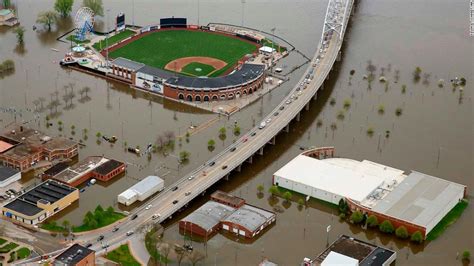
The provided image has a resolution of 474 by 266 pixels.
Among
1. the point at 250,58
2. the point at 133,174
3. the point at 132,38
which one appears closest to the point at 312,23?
the point at 250,58

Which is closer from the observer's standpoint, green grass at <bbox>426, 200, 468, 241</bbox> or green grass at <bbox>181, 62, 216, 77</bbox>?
green grass at <bbox>426, 200, 468, 241</bbox>

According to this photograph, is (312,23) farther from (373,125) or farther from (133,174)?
(133,174)

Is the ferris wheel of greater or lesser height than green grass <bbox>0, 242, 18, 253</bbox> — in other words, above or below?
above

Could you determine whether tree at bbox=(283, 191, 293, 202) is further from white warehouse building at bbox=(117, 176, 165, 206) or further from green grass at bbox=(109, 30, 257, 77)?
green grass at bbox=(109, 30, 257, 77)

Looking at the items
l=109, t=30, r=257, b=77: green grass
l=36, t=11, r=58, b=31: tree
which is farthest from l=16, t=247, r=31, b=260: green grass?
l=36, t=11, r=58, b=31: tree

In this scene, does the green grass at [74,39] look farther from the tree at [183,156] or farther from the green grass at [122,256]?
the green grass at [122,256]

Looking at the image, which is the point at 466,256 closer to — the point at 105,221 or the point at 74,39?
the point at 105,221

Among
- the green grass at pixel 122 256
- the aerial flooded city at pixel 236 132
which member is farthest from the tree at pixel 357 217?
the green grass at pixel 122 256
